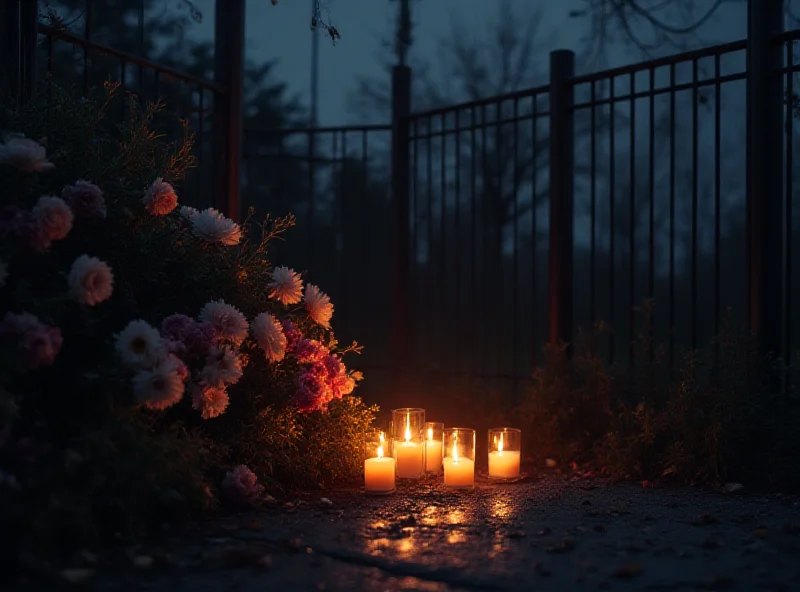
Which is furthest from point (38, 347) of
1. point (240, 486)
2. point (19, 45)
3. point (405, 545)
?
point (19, 45)

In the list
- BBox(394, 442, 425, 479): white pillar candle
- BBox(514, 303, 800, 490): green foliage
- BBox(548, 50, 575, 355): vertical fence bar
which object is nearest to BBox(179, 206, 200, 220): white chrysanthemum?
BBox(394, 442, 425, 479): white pillar candle

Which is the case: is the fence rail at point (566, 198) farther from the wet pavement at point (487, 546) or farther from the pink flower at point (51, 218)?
the wet pavement at point (487, 546)

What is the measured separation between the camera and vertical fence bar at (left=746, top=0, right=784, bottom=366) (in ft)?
15.0

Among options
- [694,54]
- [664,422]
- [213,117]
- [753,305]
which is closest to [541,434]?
[664,422]

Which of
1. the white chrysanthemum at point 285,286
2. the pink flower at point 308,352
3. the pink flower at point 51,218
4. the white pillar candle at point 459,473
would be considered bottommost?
the white pillar candle at point 459,473

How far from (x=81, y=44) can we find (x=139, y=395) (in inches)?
91.1

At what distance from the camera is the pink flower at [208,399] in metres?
3.34

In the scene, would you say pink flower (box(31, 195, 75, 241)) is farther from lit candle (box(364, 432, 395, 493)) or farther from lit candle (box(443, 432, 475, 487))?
lit candle (box(443, 432, 475, 487))

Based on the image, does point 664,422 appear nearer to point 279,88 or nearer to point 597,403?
point 597,403

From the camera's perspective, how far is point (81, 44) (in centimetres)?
435

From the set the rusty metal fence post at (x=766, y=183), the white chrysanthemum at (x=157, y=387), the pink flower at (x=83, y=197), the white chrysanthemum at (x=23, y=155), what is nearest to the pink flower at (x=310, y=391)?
the white chrysanthemum at (x=157, y=387)

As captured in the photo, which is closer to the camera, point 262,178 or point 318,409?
point 318,409

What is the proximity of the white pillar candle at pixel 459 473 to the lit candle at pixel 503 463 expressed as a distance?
0.92ft

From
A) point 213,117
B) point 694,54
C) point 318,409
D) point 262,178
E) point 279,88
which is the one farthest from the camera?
point 279,88
